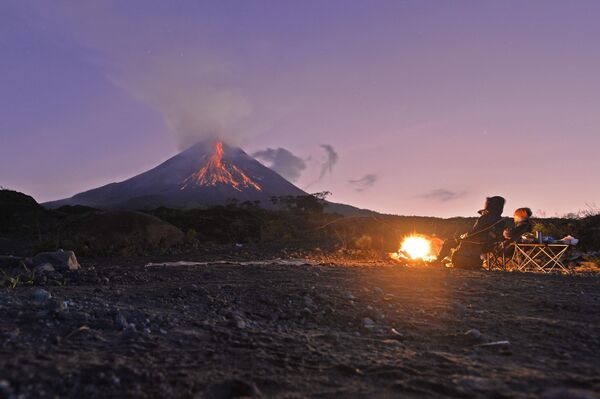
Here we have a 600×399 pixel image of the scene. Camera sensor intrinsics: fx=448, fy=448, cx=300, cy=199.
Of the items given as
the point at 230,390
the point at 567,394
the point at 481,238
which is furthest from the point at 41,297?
the point at 481,238

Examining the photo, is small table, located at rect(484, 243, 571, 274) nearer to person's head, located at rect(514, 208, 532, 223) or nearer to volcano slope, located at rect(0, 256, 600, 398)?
person's head, located at rect(514, 208, 532, 223)

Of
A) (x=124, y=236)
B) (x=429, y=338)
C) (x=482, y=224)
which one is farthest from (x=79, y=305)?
(x=124, y=236)

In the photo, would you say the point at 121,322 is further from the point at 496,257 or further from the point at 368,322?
the point at 496,257

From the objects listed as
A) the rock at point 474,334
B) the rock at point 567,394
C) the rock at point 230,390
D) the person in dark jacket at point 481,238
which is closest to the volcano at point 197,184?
the person in dark jacket at point 481,238

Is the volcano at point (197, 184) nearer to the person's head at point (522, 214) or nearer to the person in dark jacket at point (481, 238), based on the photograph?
the person's head at point (522, 214)

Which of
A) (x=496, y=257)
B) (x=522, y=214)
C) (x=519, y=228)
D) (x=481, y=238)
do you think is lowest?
(x=496, y=257)

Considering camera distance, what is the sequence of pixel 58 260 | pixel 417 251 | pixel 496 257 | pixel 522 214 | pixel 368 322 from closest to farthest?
pixel 368 322
pixel 58 260
pixel 522 214
pixel 496 257
pixel 417 251

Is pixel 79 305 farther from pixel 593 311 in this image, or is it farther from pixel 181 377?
pixel 593 311
